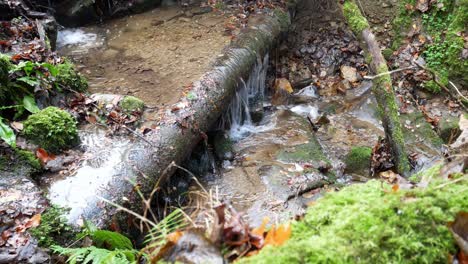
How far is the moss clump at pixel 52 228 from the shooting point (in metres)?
3.88

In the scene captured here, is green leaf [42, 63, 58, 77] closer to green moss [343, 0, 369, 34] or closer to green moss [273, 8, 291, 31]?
green moss [343, 0, 369, 34]

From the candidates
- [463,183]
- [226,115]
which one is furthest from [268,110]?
[463,183]

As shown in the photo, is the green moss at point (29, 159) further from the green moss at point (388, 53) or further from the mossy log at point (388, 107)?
the green moss at point (388, 53)

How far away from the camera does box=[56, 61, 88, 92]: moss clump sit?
593 cm

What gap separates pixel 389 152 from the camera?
6316mm

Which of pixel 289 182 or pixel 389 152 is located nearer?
pixel 289 182

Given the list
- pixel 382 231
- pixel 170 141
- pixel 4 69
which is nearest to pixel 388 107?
pixel 170 141

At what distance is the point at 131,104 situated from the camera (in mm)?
5793

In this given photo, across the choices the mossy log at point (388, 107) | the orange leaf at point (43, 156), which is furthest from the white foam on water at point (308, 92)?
the orange leaf at point (43, 156)

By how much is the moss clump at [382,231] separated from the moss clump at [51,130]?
4.14m

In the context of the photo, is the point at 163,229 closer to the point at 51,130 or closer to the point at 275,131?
the point at 51,130

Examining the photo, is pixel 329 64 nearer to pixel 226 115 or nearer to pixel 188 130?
pixel 226 115

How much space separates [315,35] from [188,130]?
5.02 meters

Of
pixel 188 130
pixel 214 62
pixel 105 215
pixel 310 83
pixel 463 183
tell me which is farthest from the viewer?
pixel 310 83
